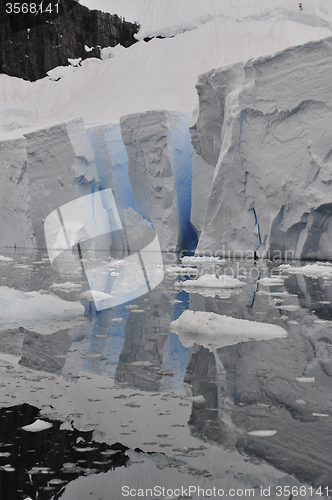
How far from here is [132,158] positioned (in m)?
12.8

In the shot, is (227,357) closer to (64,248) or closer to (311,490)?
(311,490)

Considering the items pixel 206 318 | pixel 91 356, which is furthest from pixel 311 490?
pixel 206 318

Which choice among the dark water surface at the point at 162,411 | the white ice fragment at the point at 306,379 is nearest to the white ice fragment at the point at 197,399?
the dark water surface at the point at 162,411

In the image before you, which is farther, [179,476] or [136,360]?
[136,360]

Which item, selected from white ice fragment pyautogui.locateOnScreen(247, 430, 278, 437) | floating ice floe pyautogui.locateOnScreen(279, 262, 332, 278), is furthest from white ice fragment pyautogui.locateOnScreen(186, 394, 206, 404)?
floating ice floe pyautogui.locateOnScreen(279, 262, 332, 278)

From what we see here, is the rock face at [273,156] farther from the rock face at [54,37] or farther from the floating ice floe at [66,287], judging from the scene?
the rock face at [54,37]

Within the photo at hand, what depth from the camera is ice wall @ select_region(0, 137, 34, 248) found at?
14.0 m

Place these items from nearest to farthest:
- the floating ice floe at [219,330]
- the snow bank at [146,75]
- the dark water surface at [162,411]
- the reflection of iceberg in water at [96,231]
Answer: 1. the dark water surface at [162,411]
2. the floating ice floe at [219,330]
3. the reflection of iceberg in water at [96,231]
4. the snow bank at [146,75]

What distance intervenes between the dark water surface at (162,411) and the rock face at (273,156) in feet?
20.0

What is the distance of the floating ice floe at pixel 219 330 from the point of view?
2.39 meters

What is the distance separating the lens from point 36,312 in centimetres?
301

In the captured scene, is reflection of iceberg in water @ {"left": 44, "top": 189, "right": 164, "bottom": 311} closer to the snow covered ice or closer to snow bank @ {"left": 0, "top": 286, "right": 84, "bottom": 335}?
the snow covered ice

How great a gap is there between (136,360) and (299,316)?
145 centimetres

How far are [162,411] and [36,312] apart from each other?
180 cm
